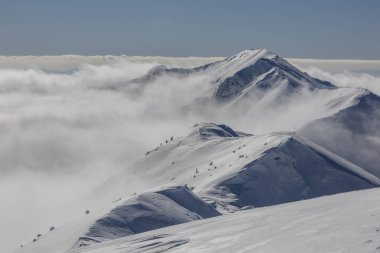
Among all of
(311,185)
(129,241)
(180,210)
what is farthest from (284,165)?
(129,241)

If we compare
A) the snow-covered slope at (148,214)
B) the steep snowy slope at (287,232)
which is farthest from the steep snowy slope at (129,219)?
the steep snowy slope at (287,232)

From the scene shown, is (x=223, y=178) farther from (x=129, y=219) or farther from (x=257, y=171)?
(x=129, y=219)

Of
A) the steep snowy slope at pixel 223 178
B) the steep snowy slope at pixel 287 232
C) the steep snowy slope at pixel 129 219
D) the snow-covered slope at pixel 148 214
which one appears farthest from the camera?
the steep snowy slope at pixel 223 178

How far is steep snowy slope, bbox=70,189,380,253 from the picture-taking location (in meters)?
29.6

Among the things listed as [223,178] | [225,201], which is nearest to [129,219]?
[225,201]

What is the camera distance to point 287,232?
111ft

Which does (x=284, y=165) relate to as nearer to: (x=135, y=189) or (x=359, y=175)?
(x=359, y=175)

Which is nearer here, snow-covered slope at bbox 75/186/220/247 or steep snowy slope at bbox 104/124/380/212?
snow-covered slope at bbox 75/186/220/247

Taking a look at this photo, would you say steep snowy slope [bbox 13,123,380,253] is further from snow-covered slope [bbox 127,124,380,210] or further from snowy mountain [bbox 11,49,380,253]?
snowy mountain [bbox 11,49,380,253]

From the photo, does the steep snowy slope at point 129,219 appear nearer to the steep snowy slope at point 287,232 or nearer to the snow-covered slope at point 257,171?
the steep snowy slope at point 287,232

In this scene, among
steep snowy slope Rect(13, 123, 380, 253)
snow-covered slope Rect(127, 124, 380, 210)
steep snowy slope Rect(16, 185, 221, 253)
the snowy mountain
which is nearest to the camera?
the snowy mountain

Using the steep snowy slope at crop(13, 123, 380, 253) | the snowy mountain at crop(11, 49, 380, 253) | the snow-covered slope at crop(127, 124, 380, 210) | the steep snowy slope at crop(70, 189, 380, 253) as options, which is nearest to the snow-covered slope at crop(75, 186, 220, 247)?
the steep snowy slope at crop(13, 123, 380, 253)

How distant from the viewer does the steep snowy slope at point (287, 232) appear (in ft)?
97.1

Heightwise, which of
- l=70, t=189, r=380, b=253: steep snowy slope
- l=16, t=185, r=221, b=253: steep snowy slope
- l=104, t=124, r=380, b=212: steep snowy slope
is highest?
l=104, t=124, r=380, b=212: steep snowy slope
